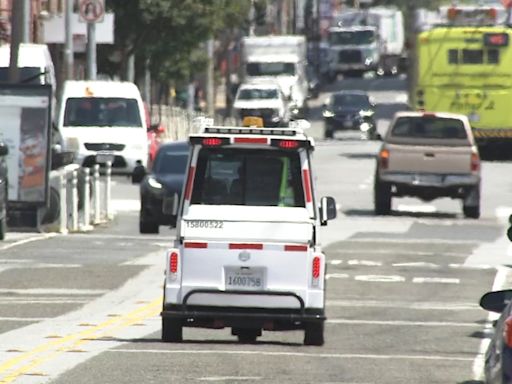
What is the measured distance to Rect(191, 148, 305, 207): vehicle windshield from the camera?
1909 centimetres

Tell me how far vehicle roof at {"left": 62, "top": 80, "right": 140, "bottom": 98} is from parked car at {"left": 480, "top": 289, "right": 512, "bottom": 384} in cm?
3733

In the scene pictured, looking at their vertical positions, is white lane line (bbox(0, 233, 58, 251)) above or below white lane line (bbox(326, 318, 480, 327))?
below

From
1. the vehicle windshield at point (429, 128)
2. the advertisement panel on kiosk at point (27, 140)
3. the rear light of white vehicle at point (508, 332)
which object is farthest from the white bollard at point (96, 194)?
the rear light of white vehicle at point (508, 332)

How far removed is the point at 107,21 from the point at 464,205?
2114 cm

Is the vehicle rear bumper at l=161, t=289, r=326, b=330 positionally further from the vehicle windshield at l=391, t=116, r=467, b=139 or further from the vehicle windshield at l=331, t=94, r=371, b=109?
the vehicle windshield at l=331, t=94, r=371, b=109

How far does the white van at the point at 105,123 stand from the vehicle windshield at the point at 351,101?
31.4 metres

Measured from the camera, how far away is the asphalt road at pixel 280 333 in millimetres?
16734

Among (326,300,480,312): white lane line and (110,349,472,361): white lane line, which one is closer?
(110,349,472,361): white lane line

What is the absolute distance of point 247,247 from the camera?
18609 mm

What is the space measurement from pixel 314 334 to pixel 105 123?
99.4ft

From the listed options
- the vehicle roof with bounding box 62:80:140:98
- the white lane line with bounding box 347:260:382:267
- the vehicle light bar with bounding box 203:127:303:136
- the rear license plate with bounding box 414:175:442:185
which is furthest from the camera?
the vehicle roof with bounding box 62:80:140:98

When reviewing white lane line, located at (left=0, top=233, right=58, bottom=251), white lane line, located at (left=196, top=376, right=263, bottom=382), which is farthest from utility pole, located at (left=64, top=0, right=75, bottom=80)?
white lane line, located at (left=196, top=376, right=263, bottom=382)

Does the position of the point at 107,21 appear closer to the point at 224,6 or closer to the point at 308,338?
the point at 224,6

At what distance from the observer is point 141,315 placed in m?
22.4
